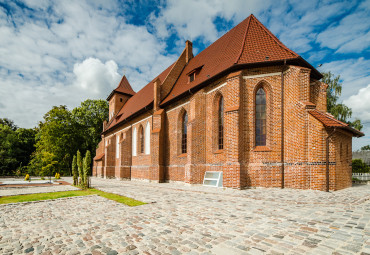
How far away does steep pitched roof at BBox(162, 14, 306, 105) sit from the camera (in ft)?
38.4

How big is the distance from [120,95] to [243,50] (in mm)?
26162

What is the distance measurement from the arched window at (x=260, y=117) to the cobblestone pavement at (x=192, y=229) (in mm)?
4760

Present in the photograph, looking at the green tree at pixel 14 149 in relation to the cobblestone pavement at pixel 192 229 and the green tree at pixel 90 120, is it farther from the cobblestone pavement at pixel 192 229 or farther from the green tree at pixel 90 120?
the cobblestone pavement at pixel 192 229

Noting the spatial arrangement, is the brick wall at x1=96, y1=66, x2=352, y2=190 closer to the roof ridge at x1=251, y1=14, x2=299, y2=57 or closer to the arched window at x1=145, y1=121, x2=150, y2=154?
the roof ridge at x1=251, y1=14, x2=299, y2=57

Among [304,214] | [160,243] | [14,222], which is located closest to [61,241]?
[160,243]

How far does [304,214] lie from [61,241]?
5990mm

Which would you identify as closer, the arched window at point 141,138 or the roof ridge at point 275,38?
the roof ridge at point 275,38

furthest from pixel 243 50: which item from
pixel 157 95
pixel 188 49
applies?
pixel 188 49

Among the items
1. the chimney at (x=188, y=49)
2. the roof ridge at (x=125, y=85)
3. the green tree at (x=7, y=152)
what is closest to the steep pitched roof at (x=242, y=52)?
the chimney at (x=188, y=49)

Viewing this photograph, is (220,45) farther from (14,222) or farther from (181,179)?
(14,222)

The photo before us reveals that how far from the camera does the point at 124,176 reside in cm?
2267

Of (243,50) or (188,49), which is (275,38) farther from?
(188,49)

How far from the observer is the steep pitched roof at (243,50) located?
11.7 metres

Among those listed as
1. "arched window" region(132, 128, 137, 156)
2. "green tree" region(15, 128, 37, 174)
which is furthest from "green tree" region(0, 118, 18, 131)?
"arched window" region(132, 128, 137, 156)
